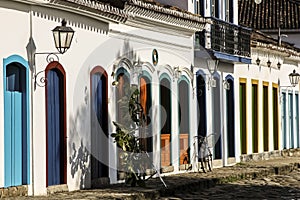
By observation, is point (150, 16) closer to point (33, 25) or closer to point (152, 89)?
point (152, 89)

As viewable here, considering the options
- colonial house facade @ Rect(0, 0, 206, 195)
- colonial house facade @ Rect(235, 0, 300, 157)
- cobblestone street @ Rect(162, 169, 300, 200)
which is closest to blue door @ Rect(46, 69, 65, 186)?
colonial house facade @ Rect(0, 0, 206, 195)

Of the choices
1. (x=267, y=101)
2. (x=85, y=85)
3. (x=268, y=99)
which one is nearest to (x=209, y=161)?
(x=85, y=85)

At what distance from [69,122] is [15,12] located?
3139 millimetres

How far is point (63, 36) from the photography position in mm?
19188

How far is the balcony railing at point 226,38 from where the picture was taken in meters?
29.7

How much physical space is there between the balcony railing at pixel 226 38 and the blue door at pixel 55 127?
9.21 metres

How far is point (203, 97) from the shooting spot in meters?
30.4

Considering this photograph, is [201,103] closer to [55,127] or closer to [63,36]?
[55,127]

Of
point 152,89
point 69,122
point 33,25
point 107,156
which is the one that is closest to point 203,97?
point 152,89

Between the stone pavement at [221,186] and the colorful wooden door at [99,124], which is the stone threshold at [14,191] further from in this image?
the colorful wooden door at [99,124]

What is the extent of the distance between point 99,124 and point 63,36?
400 cm

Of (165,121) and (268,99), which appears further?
(268,99)

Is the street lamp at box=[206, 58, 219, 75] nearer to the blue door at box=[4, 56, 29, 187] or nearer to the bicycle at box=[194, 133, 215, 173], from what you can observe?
the bicycle at box=[194, 133, 215, 173]

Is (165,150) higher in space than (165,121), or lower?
lower
